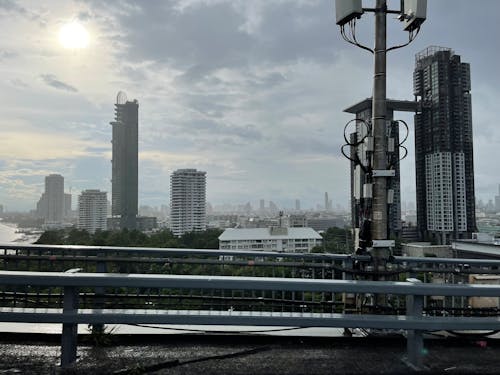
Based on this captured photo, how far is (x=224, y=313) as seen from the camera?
8.37 feet

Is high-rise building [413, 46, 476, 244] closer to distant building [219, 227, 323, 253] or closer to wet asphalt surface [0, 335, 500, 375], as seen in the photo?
distant building [219, 227, 323, 253]

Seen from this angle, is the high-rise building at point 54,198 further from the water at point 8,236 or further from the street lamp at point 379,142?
the street lamp at point 379,142

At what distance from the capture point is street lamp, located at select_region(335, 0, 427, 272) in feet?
13.7

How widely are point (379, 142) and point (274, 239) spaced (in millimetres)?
76174

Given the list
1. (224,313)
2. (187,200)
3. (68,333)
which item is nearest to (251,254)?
(224,313)

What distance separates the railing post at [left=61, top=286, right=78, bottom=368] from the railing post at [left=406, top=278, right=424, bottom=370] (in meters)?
2.76

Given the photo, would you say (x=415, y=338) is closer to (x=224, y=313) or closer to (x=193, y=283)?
(x=224, y=313)

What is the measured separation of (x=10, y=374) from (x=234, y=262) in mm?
2379

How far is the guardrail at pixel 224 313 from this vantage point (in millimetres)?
2438

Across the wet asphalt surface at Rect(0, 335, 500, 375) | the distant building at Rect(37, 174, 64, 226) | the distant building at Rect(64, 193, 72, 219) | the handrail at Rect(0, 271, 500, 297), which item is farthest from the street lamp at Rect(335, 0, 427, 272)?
the distant building at Rect(64, 193, 72, 219)

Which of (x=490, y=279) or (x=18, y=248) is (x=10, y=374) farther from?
(x=490, y=279)

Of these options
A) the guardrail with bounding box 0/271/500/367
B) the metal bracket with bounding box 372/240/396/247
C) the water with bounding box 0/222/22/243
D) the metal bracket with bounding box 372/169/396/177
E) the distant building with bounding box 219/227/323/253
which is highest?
the metal bracket with bounding box 372/169/396/177

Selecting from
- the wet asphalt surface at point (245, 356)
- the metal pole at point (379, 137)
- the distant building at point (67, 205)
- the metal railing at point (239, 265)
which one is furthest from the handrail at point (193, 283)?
the distant building at point (67, 205)

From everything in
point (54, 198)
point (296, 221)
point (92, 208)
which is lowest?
point (296, 221)
